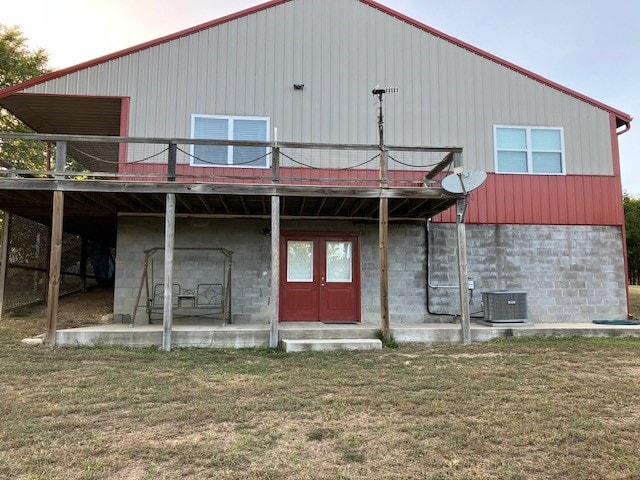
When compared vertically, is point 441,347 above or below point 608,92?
below

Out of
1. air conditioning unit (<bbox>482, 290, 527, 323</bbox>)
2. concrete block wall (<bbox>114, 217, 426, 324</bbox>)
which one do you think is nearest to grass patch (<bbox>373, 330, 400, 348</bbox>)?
concrete block wall (<bbox>114, 217, 426, 324</bbox>)

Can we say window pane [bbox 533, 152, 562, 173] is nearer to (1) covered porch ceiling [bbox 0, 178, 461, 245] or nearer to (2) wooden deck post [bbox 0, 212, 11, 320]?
(1) covered porch ceiling [bbox 0, 178, 461, 245]

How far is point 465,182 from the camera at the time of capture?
834 cm

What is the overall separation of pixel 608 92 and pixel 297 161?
11291 millimetres

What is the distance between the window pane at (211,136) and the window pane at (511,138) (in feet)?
19.9

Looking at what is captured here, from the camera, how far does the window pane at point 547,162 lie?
35.8ft

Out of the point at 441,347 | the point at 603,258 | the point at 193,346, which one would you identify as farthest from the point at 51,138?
the point at 603,258

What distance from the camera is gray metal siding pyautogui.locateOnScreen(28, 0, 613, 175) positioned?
10.2 metres

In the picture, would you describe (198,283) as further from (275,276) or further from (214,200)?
(275,276)

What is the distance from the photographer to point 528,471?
328cm

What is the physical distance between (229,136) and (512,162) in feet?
20.6

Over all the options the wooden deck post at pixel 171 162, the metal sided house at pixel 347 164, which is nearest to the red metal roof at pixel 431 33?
the metal sided house at pixel 347 164

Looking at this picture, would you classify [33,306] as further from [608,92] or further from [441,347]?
[608,92]

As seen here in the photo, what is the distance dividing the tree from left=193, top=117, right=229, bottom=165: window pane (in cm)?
1149
